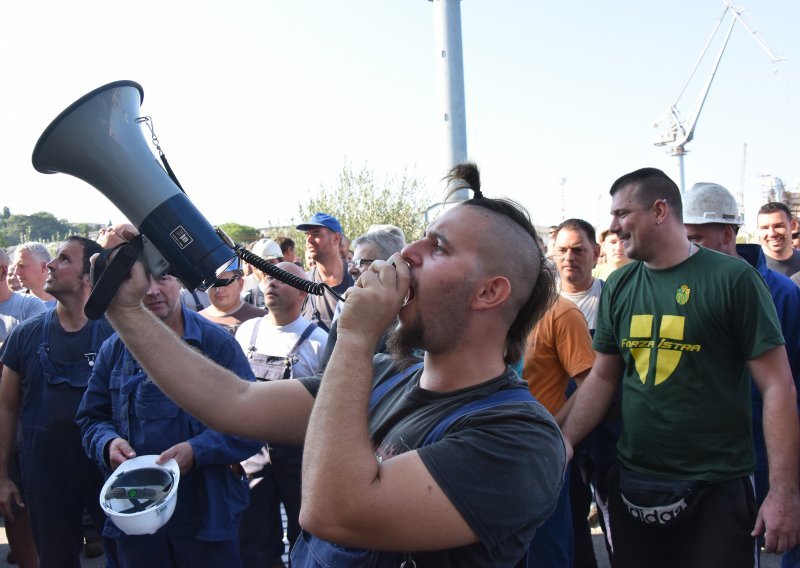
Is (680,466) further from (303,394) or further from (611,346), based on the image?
(303,394)

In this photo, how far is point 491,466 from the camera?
1.43 meters

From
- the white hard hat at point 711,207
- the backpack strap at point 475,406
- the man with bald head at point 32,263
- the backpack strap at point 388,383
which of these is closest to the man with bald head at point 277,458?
the backpack strap at point 388,383

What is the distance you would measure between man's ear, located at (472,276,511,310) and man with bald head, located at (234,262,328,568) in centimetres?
237

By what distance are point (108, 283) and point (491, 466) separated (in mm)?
1139

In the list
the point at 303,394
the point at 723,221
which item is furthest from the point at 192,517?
the point at 723,221

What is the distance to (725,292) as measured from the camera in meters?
2.79

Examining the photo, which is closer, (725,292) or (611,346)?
(725,292)

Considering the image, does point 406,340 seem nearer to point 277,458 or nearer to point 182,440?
point 182,440

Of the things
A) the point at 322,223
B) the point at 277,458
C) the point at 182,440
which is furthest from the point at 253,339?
the point at 322,223

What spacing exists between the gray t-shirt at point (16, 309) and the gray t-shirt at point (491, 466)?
518 centimetres

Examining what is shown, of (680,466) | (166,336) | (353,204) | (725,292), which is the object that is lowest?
(353,204)

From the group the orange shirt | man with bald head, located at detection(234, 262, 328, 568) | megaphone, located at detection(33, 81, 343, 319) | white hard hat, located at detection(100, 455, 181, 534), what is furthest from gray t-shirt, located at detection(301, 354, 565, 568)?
man with bald head, located at detection(234, 262, 328, 568)

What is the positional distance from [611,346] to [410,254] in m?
1.80

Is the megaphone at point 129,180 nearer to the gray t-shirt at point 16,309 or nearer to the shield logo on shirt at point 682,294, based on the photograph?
the shield logo on shirt at point 682,294
